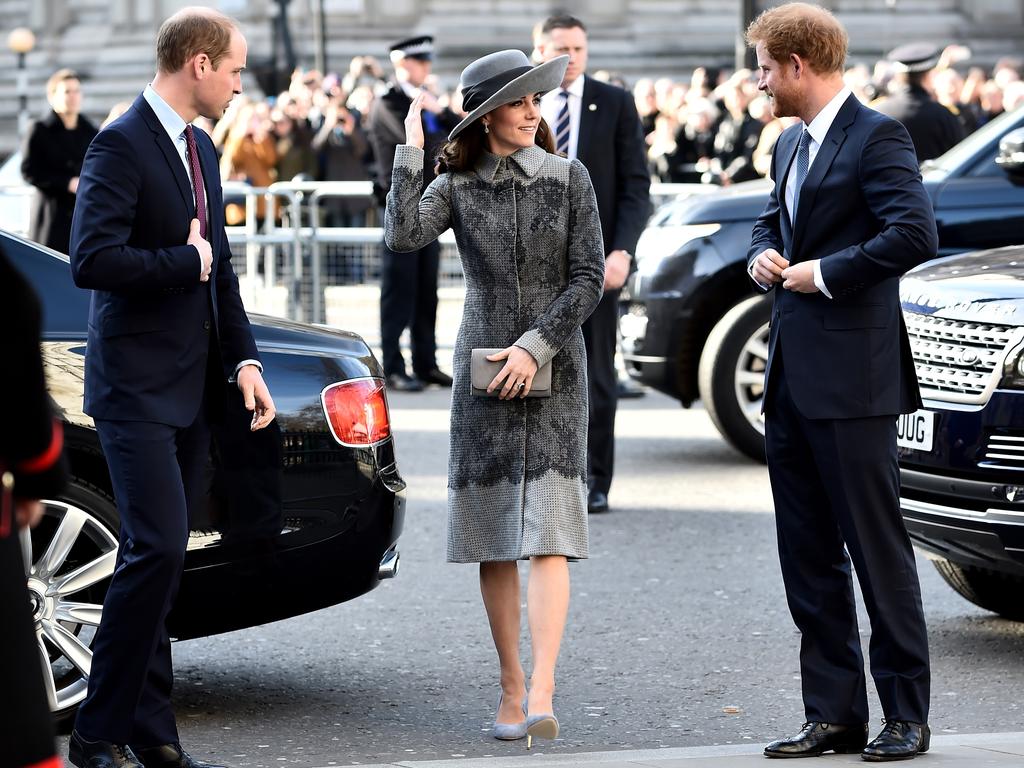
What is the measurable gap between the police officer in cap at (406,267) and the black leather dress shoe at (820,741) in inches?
328

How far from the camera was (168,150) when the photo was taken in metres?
4.51

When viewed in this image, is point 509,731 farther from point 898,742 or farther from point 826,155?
point 826,155

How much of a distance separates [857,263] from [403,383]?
8780 millimetres

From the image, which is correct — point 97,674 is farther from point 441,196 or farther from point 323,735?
point 441,196

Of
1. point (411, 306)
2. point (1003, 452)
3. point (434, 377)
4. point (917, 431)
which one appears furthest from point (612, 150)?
point (434, 377)

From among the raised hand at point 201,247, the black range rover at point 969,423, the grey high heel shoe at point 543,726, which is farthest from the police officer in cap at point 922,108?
the raised hand at point 201,247

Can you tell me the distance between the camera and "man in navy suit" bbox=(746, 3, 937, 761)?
184 inches

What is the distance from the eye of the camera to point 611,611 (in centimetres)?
688

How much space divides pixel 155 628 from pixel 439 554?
3.48 metres

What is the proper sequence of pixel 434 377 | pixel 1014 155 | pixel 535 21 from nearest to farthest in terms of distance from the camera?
pixel 1014 155, pixel 434 377, pixel 535 21

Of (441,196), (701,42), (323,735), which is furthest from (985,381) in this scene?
(701,42)

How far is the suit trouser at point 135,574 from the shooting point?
14.5 ft

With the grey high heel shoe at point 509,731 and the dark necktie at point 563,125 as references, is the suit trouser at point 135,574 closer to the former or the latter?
the grey high heel shoe at point 509,731

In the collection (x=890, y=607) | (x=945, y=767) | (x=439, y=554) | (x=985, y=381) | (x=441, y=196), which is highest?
(x=441, y=196)
